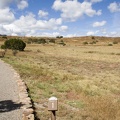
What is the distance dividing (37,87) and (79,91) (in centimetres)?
209

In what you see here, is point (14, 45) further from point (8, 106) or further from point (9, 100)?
point (8, 106)

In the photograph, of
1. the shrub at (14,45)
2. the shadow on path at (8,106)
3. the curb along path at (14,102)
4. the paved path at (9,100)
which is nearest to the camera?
the curb along path at (14,102)

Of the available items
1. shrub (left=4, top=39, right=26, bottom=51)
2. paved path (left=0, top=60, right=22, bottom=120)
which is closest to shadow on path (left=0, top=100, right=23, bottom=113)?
paved path (left=0, top=60, right=22, bottom=120)

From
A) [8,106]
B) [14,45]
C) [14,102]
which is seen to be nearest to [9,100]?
[14,102]

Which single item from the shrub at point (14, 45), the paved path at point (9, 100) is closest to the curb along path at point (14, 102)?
the paved path at point (9, 100)

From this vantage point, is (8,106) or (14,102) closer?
(8,106)

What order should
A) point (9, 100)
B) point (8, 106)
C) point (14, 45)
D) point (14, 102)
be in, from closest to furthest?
point (8, 106) → point (14, 102) → point (9, 100) → point (14, 45)

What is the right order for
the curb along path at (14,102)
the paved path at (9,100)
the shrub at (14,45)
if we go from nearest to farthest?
the curb along path at (14,102) < the paved path at (9,100) < the shrub at (14,45)

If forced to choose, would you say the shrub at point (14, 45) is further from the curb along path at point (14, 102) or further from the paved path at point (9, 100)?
the curb along path at point (14, 102)

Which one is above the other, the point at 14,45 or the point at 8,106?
the point at 14,45

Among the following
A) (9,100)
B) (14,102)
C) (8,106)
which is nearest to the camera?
(8,106)

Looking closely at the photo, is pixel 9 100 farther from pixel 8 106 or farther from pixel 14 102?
pixel 8 106

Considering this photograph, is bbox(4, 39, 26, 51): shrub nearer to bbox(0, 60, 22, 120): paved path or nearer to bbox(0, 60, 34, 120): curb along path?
bbox(0, 60, 22, 120): paved path

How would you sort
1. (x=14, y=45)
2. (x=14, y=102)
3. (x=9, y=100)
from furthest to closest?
(x=14, y=45), (x=9, y=100), (x=14, y=102)
